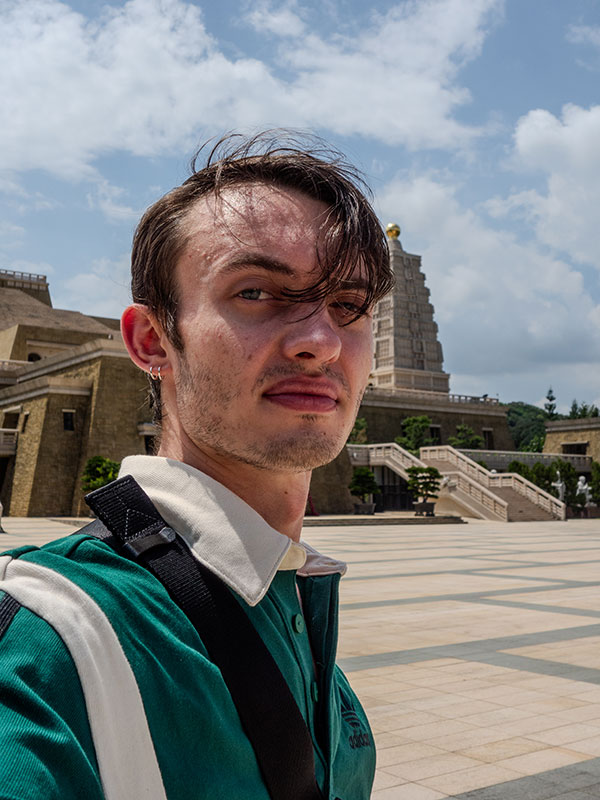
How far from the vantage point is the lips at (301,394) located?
1217 millimetres

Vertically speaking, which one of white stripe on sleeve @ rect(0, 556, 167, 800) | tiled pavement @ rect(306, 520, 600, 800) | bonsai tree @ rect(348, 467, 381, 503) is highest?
bonsai tree @ rect(348, 467, 381, 503)

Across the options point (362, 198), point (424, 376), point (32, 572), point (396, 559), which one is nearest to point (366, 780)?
point (32, 572)

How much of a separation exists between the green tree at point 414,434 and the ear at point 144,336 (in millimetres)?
37349

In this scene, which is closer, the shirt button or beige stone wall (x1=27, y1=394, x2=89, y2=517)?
the shirt button

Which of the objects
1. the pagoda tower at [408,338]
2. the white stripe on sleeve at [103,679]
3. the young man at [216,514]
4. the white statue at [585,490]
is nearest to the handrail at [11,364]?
the white statue at [585,490]

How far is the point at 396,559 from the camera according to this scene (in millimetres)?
13930

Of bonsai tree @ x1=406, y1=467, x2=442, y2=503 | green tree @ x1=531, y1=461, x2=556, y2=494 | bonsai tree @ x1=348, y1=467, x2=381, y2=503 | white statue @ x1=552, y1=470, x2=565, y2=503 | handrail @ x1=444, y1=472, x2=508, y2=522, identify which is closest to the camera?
bonsai tree @ x1=406, y1=467, x2=442, y2=503

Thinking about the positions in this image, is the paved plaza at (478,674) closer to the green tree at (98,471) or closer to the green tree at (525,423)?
the green tree at (98,471)

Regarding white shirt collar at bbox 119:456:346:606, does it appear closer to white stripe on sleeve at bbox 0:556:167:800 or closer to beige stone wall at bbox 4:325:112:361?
white stripe on sleeve at bbox 0:556:167:800

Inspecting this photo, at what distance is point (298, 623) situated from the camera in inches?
47.6

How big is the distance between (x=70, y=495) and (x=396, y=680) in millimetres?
23228

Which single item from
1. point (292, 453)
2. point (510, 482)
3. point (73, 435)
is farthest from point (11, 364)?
point (292, 453)

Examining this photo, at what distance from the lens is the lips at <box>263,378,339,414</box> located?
1.22 m

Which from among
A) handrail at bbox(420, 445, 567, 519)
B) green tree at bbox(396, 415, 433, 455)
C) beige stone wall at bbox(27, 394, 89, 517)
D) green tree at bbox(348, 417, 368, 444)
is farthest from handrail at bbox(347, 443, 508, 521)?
beige stone wall at bbox(27, 394, 89, 517)
